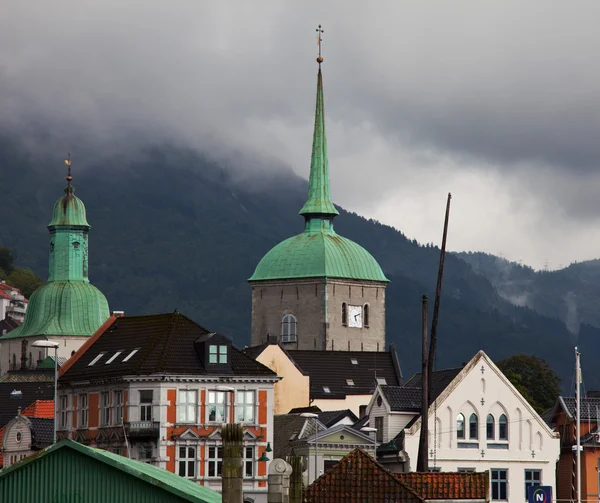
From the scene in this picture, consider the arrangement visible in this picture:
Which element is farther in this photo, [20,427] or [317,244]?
[317,244]

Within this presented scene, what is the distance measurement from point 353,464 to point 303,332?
115 m

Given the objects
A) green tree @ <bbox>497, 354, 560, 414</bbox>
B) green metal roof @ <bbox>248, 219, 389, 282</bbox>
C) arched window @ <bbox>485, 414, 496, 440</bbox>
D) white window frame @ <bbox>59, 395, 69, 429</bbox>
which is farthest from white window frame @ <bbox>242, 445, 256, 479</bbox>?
green metal roof @ <bbox>248, 219, 389, 282</bbox>

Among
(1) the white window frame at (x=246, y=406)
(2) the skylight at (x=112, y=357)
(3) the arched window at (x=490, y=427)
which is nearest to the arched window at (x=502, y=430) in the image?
(3) the arched window at (x=490, y=427)

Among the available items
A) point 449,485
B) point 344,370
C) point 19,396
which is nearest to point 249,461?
point 19,396

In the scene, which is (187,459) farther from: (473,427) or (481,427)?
(481,427)

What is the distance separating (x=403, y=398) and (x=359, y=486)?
156 ft

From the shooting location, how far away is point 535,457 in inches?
4178

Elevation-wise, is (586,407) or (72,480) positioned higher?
(586,407)

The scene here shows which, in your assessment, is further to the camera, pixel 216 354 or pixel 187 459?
pixel 216 354

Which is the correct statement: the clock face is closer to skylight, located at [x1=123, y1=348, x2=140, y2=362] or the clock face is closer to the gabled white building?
skylight, located at [x1=123, y1=348, x2=140, y2=362]

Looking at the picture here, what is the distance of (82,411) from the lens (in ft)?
358

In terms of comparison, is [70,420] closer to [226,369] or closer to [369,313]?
[226,369]

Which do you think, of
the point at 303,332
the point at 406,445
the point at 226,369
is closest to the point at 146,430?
the point at 226,369

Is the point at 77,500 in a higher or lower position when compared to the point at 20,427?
lower
